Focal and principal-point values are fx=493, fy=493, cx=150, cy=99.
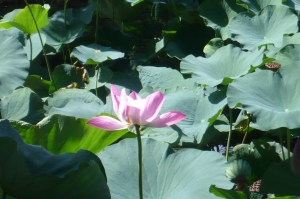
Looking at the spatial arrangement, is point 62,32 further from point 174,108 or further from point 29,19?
point 174,108

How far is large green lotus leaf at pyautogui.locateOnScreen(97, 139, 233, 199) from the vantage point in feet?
3.77

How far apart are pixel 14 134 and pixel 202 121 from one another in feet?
2.09

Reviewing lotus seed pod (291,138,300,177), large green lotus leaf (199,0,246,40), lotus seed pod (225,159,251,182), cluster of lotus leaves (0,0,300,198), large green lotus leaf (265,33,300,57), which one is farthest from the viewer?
large green lotus leaf (199,0,246,40)

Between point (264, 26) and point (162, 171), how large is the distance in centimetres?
101

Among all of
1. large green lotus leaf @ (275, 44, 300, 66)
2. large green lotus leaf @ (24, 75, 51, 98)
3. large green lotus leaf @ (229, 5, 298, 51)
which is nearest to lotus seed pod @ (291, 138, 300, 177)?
large green lotus leaf @ (275, 44, 300, 66)

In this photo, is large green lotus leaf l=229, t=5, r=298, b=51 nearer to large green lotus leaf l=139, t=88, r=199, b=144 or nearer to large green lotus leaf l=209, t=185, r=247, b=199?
large green lotus leaf l=139, t=88, r=199, b=144

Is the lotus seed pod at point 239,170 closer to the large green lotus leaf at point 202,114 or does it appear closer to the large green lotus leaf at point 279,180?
the large green lotus leaf at point 279,180

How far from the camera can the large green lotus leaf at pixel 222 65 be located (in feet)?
5.32

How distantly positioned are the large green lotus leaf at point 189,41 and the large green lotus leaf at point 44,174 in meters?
1.36

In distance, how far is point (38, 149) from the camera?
39.1 inches

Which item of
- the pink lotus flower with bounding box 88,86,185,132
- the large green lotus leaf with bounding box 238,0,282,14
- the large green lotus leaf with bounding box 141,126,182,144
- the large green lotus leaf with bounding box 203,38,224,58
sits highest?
the pink lotus flower with bounding box 88,86,185,132

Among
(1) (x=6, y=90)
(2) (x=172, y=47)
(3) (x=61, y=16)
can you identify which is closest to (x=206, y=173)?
(1) (x=6, y=90)

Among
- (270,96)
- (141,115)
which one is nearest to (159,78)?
(270,96)

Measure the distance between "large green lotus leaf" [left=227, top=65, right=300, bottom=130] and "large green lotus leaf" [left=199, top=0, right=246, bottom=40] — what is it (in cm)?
82
